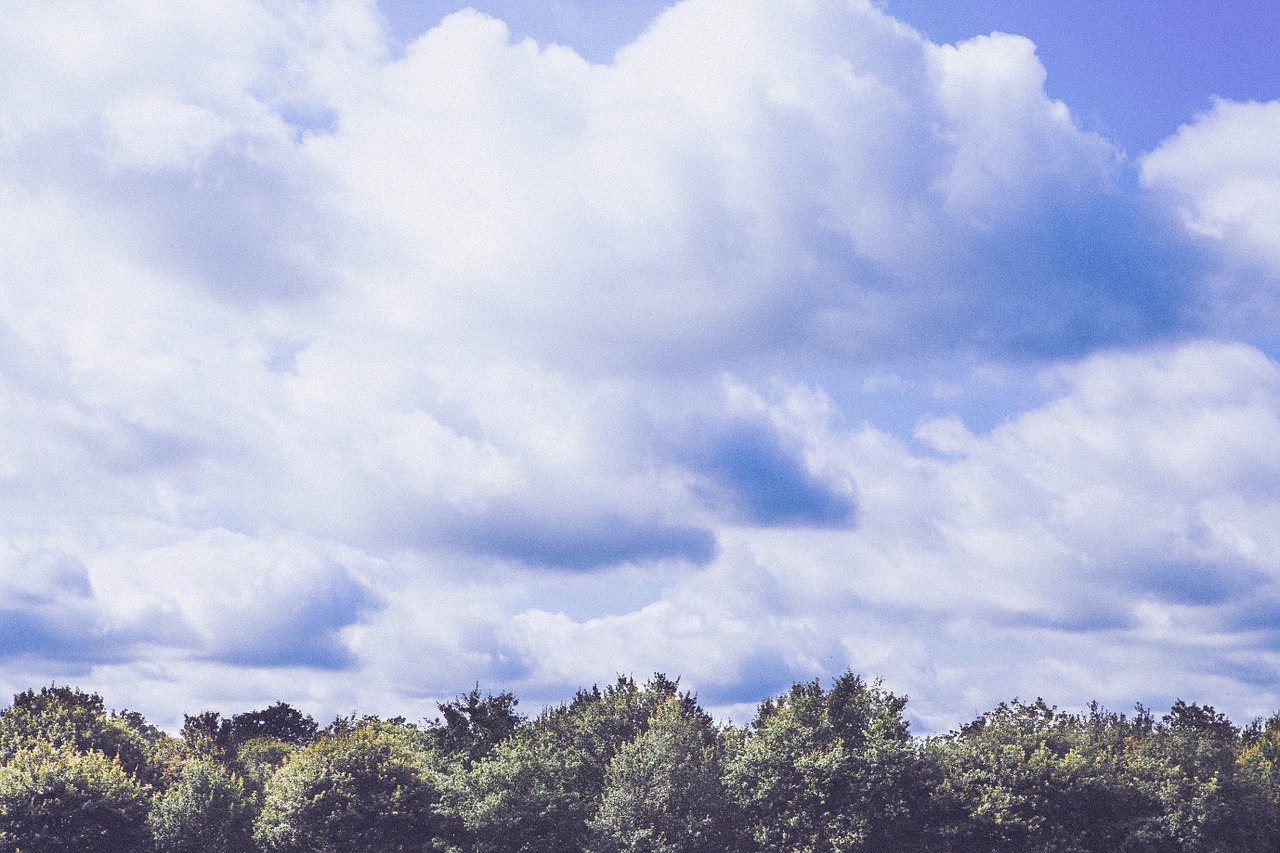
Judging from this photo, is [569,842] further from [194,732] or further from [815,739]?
[194,732]

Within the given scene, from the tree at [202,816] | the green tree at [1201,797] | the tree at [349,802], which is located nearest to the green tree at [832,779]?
the green tree at [1201,797]

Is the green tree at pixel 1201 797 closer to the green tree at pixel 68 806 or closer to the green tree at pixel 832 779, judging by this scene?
the green tree at pixel 832 779

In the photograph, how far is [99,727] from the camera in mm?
80625

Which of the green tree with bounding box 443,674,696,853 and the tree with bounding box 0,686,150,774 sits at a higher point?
the tree with bounding box 0,686,150,774

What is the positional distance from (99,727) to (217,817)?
43.7 feet

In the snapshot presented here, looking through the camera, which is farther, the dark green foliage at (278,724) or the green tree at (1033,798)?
the dark green foliage at (278,724)

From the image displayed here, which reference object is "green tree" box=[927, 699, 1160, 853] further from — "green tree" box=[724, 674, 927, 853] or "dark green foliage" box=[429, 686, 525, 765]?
"dark green foliage" box=[429, 686, 525, 765]

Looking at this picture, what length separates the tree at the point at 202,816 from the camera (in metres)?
72.4

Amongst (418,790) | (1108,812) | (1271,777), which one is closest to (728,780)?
(418,790)

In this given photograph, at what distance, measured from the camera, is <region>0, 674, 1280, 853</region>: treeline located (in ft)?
228

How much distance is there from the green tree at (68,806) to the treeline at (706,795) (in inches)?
4.3

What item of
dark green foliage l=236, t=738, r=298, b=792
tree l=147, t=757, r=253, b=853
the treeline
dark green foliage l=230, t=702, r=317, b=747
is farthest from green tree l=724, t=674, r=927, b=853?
dark green foliage l=230, t=702, r=317, b=747

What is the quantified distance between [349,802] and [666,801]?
63.6 feet

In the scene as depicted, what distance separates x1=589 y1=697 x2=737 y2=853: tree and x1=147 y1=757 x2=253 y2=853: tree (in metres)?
22.9
